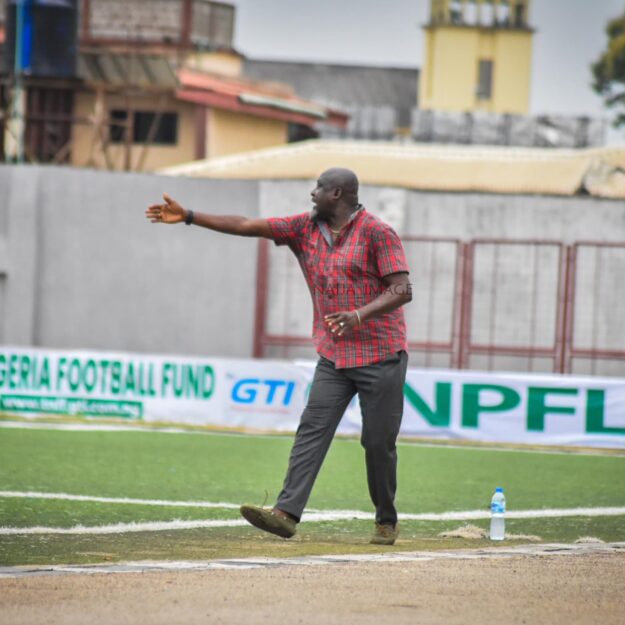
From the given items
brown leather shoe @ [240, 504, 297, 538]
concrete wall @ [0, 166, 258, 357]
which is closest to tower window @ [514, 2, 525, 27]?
concrete wall @ [0, 166, 258, 357]

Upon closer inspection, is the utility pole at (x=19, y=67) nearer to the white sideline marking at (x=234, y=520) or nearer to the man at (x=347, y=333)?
the white sideline marking at (x=234, y=520)

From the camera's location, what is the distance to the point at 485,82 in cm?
6862

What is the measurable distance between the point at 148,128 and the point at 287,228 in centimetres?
3029

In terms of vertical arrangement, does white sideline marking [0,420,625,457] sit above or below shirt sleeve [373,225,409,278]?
below

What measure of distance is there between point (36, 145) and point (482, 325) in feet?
56.6

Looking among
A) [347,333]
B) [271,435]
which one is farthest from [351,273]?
[271,435]

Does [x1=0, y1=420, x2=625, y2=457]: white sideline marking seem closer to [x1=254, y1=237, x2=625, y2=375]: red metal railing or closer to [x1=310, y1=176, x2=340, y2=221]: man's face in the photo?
[x1=254, y1=237, x2=625, y2=375]: red metal railing

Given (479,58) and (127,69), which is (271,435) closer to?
(127,69)

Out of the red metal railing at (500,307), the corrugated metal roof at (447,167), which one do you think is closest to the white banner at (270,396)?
the red metal railing at (500,307)

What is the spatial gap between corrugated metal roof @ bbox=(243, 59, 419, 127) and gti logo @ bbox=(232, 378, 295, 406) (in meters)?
54.9

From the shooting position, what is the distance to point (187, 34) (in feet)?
138

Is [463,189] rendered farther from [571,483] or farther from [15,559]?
[15,559]

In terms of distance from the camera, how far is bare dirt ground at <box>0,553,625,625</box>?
624 centimetres

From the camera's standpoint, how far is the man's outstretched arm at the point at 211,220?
29.0ft
